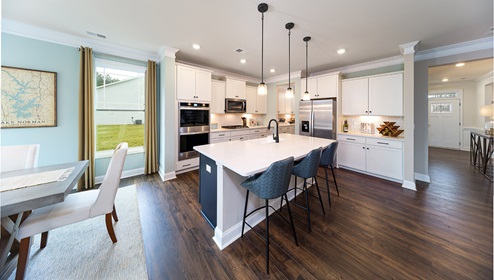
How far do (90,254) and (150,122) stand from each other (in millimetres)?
2654

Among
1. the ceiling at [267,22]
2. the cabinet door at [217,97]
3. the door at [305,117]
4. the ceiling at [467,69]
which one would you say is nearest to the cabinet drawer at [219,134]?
the cabinet door at [217,97]

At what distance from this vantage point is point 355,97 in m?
4.23

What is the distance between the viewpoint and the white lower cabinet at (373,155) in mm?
3492

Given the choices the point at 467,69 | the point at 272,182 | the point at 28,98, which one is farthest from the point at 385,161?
the point at 28,98

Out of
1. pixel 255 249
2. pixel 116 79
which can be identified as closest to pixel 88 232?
pixel 255 249

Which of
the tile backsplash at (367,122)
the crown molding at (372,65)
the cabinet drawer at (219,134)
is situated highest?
the crown molding at (372,65)

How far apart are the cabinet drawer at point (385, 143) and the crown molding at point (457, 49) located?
1.80 meters

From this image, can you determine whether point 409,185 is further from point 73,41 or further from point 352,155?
point 73,41

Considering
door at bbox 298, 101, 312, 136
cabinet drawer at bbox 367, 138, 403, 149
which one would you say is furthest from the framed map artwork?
cabinet drawer at bbox 367, 138, 403, 149

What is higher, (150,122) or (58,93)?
(58,93)

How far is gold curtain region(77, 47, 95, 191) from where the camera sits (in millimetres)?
3045

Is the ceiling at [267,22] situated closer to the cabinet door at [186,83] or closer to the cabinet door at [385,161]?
the cabinet door at [186,83]

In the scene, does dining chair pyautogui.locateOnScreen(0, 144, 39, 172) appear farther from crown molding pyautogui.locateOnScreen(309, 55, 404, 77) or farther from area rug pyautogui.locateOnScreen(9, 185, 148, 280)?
crown molding pyautogui.locateOnScreen(309, 55, 404, 77)

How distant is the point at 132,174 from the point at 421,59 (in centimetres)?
659
